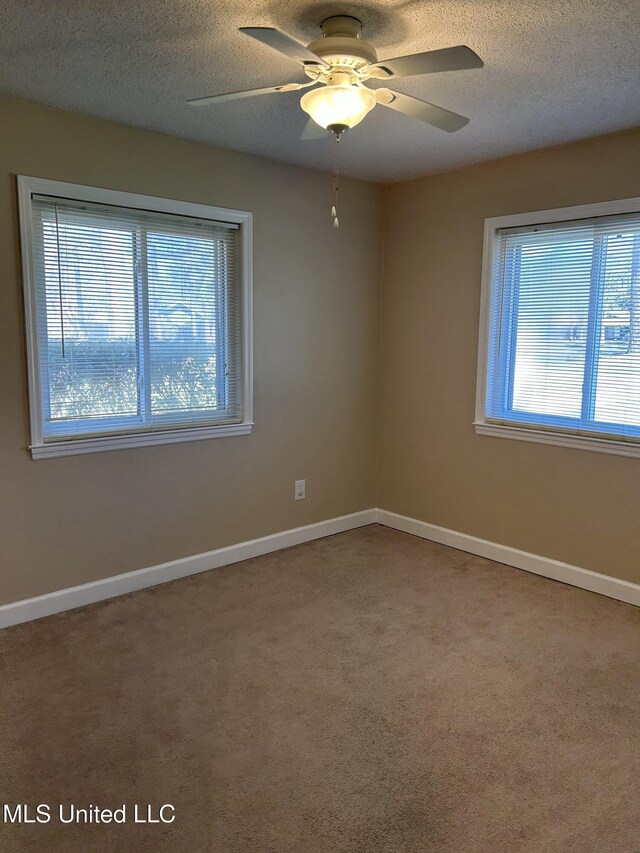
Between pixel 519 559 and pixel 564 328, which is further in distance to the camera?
pixel 519 559

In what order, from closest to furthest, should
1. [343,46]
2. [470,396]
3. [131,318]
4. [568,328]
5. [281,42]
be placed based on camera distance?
[281,42] < [343,46] < [131,318] < [568,328] < [470,396]

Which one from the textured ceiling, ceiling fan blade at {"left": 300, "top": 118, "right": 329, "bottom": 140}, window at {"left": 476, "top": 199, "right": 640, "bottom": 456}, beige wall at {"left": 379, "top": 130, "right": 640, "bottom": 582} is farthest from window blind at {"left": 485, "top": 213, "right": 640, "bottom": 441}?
ceiling fan blade at {"left": 300, "top": 118, "right": 329, "bottom": 140}

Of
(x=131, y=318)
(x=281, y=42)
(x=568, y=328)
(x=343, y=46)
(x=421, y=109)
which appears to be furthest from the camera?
(x=568, y=328)

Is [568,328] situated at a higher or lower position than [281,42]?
lower

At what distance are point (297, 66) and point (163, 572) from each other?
268cm

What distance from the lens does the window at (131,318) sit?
2.94 meters

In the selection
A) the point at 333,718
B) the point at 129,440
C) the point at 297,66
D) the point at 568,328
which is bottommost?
the point at 333,718

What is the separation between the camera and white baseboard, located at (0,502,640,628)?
10.1ft

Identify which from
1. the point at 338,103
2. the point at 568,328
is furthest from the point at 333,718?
the point at 568,328

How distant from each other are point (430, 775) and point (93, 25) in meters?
2.80

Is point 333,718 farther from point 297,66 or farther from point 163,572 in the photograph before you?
point 297,66

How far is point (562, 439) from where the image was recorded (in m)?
3.49

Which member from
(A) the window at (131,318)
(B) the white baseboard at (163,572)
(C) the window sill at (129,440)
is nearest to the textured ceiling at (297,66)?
(A) the window at (131,318)

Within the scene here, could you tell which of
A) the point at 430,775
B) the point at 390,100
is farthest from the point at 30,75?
the point at 430,775
